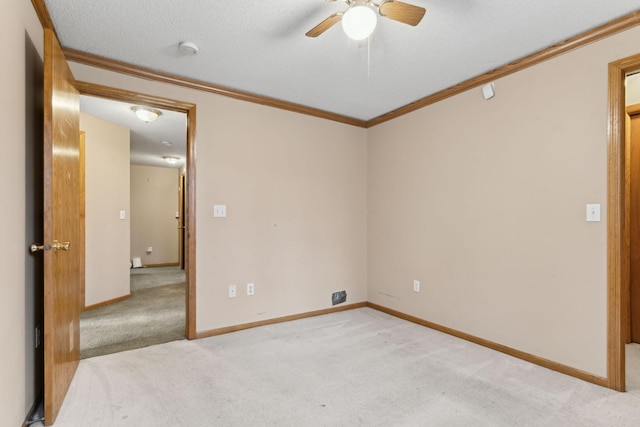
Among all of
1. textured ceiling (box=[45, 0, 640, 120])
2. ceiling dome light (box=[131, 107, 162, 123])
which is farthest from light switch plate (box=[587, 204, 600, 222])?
ceiling dome light (box=[131, 107, 162, 123])

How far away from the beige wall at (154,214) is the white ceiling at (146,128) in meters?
0.73

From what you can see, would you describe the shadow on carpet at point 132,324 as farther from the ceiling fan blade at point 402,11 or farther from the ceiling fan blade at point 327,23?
the ceiling fan blade at point 402,11

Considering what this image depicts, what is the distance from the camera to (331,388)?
6.68 ft

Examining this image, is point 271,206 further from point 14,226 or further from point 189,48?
point 14,226

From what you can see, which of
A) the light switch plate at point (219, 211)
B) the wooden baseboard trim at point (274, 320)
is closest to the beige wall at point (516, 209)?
the wooden baseboard trim at point (274, 320)

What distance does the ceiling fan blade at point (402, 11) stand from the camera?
4.99 ft

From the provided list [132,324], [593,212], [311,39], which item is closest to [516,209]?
[593,212]

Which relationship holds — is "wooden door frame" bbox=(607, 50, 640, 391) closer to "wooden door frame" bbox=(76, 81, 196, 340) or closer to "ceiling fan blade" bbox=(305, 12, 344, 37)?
"ceiling fan blade" bbox=(305, 12, 344, 37)

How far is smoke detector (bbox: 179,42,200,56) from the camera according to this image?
2242 mm

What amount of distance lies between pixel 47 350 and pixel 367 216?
10.3ft

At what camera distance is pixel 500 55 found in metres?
2.39

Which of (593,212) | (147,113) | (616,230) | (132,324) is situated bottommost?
(132,324)

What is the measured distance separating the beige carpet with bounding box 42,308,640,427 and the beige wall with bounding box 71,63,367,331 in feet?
1.93

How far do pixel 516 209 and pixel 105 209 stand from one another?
4.57 metres
